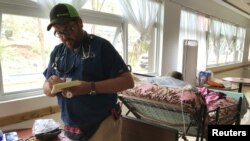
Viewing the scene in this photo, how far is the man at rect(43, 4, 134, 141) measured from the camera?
108cm

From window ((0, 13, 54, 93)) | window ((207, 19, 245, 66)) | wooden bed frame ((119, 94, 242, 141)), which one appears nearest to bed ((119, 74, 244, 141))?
wooden bed frame ((119, 94, 242, 141))

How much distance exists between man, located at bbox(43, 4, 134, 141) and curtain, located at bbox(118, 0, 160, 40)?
192 centimetres

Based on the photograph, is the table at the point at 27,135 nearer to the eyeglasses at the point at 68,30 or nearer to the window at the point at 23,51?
the window at the point at 23,51

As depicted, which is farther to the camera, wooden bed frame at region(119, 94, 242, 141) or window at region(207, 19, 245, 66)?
window at region(207, 19, 245, 66)

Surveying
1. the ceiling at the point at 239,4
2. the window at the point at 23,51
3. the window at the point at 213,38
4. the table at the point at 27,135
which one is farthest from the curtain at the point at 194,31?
the table at the point at 27,135

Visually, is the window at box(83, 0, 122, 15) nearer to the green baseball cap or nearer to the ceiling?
the green baseball cap

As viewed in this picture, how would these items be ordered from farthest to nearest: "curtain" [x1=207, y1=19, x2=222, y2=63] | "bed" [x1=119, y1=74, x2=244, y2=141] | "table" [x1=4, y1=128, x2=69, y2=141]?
"curtain" [x1=207, y1=19, x2=222, y2=63], "bed" [x1=119, y1=74, x2=244, y2=141], "table" [x1=4, y1=128, x2=69, y2=141]

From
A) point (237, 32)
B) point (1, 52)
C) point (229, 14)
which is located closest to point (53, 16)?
point (1, 52)

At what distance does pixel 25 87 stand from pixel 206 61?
448 cm

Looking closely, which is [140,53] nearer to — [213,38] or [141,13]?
[141,13]

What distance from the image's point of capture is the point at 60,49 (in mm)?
1281

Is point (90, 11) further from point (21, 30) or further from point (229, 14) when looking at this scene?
point (229, 14)

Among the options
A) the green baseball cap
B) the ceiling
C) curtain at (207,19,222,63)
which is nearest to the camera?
the green baseball cap

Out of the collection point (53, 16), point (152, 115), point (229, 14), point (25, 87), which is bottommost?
point (152, 115)
